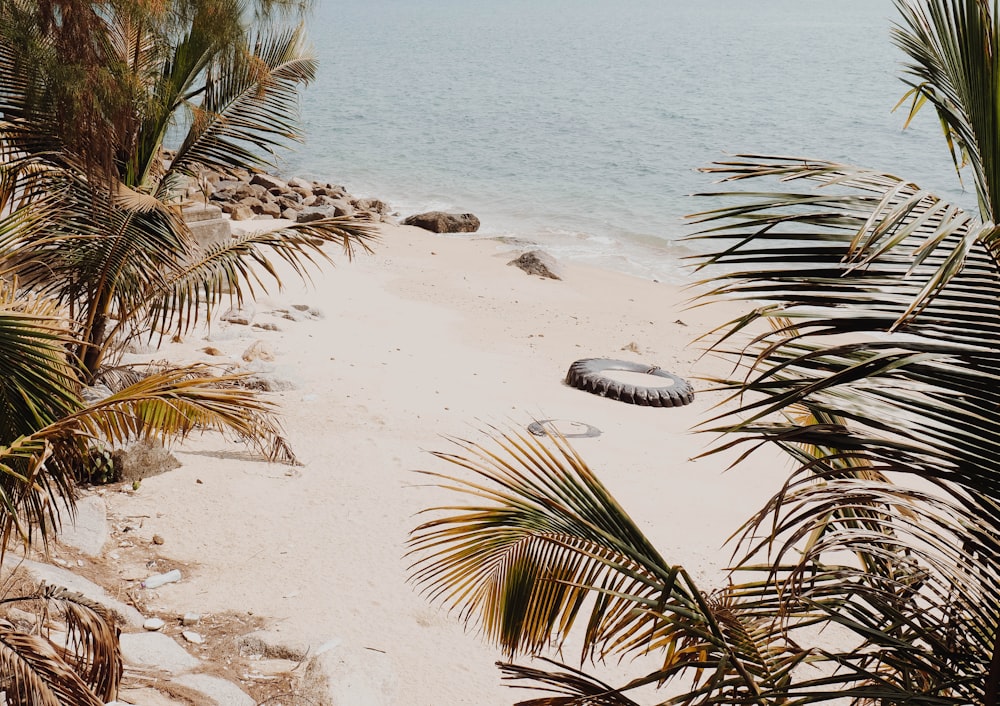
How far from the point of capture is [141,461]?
22.0 feet

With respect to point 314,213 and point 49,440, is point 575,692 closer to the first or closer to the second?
point 49,440

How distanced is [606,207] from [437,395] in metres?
17.0

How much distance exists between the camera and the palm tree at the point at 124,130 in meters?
4.10

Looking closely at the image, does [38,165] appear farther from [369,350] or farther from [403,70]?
[403,70]

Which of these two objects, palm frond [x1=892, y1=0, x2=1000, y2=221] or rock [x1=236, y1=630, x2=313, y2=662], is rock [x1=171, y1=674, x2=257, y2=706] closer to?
rock [x1=236, y1=630, x2=313, y2=662]

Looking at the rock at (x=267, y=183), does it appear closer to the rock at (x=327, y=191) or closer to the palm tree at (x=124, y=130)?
the rock at (x=327, y=191)

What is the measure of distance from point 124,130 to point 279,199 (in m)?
17.4

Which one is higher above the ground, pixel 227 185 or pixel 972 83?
pixel 972 83

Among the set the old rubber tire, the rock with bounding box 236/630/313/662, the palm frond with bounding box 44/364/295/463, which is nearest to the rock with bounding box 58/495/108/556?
the rock with bounding box 236/630/313/662

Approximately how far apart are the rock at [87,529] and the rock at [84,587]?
48 centimetres

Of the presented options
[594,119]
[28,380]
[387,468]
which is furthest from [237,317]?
[594,119]

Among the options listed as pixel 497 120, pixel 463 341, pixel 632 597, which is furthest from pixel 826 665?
pixel 497 120

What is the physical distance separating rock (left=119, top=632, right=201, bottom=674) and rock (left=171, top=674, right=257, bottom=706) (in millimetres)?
118

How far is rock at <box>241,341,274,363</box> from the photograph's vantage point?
9445 millimetres
